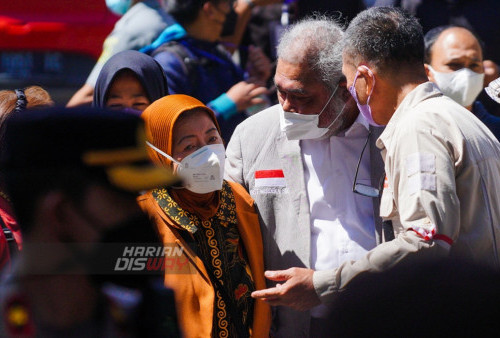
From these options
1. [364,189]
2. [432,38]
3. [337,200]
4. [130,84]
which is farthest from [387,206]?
[432,38]

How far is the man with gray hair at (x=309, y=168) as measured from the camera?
3471mm

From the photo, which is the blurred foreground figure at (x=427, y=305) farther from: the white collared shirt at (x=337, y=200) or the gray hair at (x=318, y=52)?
the gray hair at (x=318, y=52)

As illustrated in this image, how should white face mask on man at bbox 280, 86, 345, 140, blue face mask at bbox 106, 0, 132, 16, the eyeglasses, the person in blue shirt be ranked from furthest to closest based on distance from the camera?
blue face mask at bbox 106, 0, 132, 16 → the person in blue shirt → white face mask on man at bbox 280, 86, 345, 140 → the eyeglasses

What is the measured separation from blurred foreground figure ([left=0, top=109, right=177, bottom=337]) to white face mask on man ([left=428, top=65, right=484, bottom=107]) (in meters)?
3.15

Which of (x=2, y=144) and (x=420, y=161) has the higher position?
(x=2, y=144)

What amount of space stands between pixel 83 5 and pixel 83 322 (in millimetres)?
5276

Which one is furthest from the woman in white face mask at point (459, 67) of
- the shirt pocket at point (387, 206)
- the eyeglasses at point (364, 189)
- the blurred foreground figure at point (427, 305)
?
the blurred foreground figure at point (427, 305)

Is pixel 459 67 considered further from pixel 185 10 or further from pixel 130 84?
pixel 130 84

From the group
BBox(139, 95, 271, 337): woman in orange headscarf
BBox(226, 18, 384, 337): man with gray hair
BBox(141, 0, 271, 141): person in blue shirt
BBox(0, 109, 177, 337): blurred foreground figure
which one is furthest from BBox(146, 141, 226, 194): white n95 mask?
BBox(0, 109, 177, 337): blurred foreground figure

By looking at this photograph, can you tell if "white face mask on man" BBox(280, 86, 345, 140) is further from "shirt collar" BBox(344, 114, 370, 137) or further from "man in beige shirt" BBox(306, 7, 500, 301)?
"man in beige shirt" BBox(306, 7, 500, 301)

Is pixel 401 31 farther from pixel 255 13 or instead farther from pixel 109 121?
pixel 255 13

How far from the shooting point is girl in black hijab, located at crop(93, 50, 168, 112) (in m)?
3.91

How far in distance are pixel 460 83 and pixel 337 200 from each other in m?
1.45

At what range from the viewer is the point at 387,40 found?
3193 millimetres
